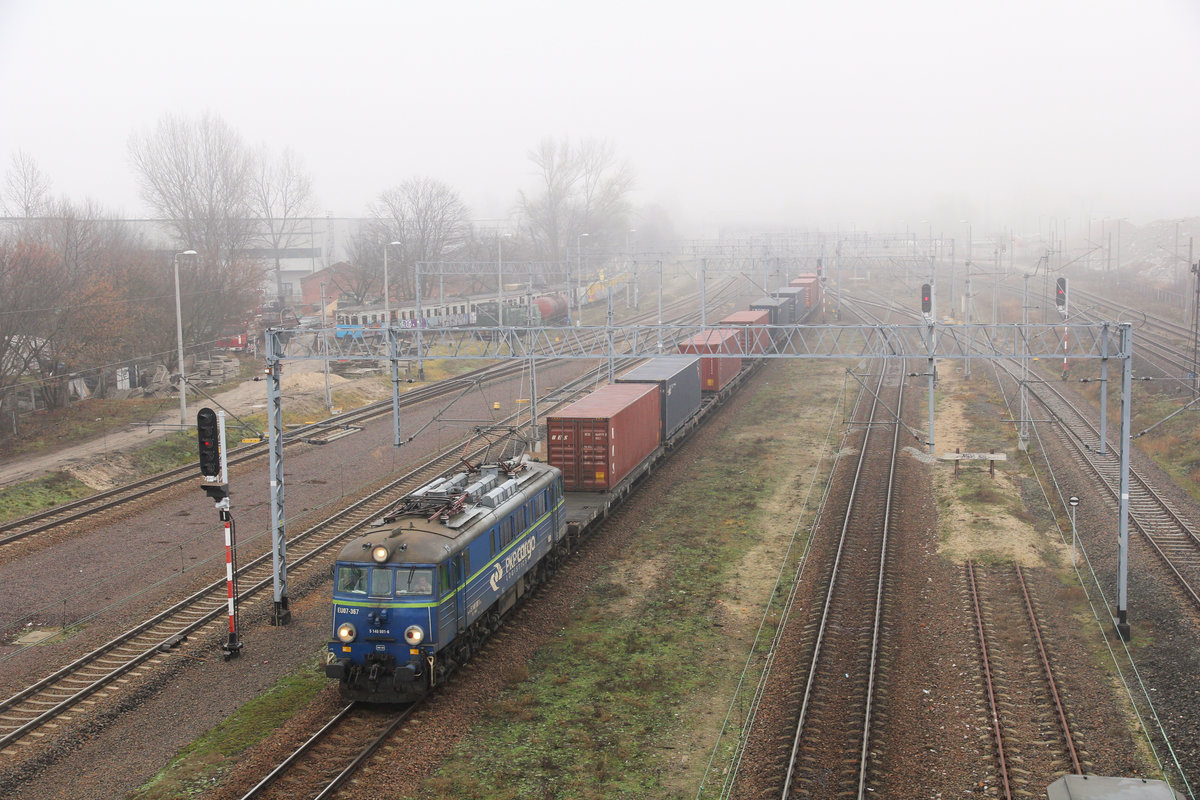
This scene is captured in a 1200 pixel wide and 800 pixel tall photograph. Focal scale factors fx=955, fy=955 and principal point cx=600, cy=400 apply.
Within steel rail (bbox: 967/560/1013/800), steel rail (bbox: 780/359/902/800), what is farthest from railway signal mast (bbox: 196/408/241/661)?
steel rail (bbox: 967/560/1013/800)

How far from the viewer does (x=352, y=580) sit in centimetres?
1666

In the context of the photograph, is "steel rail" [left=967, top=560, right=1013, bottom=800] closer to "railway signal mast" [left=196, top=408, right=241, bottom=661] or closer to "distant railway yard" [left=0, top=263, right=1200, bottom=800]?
"distant railway yard" [left=0, top=263, right=1200, bottom=800]

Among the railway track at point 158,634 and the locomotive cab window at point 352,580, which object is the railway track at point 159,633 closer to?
the railway track at point 158,634

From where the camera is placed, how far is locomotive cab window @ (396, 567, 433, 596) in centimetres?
1639

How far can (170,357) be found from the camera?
5225 cm

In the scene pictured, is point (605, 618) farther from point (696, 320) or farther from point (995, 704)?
point (696, 320)

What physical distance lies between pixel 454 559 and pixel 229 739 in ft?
15.5

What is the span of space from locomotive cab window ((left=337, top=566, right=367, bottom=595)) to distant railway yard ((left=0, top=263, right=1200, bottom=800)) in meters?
0.05

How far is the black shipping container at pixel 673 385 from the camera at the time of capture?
35.7 m

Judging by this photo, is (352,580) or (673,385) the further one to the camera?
(673,385)

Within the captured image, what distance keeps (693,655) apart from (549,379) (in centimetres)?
3758

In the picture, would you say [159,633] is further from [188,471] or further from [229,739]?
[188,471]

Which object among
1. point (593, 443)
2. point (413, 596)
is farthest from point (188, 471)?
point (413, 596)

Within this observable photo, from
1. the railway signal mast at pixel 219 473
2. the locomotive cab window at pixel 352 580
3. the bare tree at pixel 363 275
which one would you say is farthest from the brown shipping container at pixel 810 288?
the locomotive cab window at pixel 352 580
